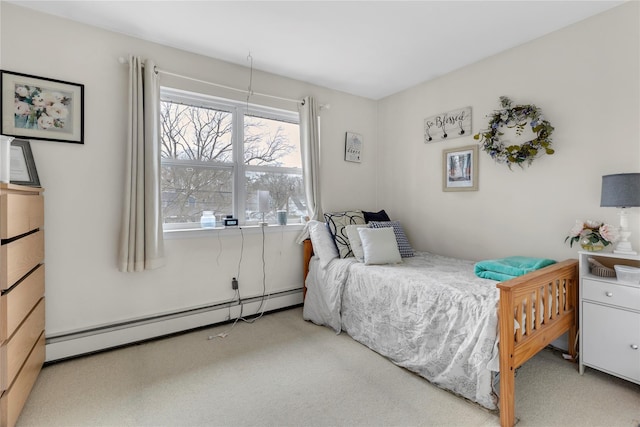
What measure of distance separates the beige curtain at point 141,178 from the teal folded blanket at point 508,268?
2.44 meters

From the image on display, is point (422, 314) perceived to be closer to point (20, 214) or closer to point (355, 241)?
point (355, 241)

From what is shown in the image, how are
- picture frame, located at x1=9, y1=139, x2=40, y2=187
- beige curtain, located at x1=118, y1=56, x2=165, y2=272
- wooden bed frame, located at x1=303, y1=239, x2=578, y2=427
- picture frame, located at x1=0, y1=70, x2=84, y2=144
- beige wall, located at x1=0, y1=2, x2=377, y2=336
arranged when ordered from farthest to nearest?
beige curtain, located at x1=118, y1=56, x2=165, y2=272 → beige wall, located at x1=0, y1=2, x2=377, y2=336 → picture frame, located at x1=0, y1=70, x2=84, y2=144 → picture frame, located at x1=9, y1=139, x2=40, y2=187 → wooden bed frame, located at x1=303, y1=239, x2=578, y2=427

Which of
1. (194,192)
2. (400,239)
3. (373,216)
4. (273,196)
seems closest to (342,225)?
(373,216)

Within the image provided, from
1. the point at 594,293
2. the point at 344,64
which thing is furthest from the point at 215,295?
the point at 594,293

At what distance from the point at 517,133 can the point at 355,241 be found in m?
1.63

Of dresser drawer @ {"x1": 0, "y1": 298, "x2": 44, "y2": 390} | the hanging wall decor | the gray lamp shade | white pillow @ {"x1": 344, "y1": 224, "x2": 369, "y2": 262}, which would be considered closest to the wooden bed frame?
the gray lamp shade

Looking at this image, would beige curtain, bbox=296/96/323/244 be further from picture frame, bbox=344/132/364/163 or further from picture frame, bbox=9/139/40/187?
picture frame, bbox=9/139/40/187

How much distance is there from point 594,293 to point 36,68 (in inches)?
156

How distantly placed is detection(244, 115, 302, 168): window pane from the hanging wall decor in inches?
55.3

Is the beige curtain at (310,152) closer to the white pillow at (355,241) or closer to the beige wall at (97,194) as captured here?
the white pillow at (355,241)

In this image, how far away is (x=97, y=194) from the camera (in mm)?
2254

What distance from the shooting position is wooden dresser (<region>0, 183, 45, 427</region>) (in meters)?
1.39

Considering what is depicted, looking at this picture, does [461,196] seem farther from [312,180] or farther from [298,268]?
[298,268]

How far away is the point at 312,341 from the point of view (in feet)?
8.16
